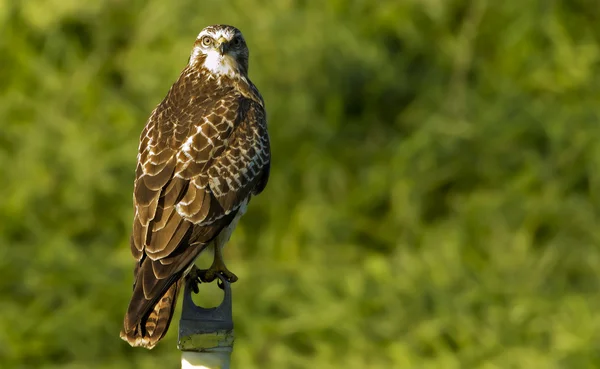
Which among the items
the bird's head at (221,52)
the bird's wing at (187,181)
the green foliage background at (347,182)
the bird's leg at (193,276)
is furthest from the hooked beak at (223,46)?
the green foliage background at (347,182)

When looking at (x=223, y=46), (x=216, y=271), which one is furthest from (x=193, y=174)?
(x=223, y=46)

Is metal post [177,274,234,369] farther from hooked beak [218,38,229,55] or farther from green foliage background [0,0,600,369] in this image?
green foliage background [0,0,600,369]

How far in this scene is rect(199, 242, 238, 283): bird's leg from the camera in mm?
6220

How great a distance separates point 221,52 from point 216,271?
1.62 m

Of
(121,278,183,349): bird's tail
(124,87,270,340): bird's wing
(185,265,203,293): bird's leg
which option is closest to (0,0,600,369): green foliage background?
(124,87,270,340): bird's wing

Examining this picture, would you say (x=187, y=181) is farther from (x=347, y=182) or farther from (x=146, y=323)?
(x=347, y=182)

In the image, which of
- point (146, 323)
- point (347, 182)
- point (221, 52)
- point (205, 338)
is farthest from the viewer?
point (347, 182)

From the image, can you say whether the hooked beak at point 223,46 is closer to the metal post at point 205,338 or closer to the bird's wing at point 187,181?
the bird's wing at point 187,181

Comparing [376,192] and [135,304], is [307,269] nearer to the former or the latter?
[376,192]

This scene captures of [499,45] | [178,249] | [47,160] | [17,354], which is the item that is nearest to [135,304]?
[178,249]

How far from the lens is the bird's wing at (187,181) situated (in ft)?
19.0

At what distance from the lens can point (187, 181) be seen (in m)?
6.36

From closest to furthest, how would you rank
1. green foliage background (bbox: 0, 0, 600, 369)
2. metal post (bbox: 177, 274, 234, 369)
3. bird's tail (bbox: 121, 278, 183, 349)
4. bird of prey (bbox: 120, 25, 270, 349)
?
metal post (bbox: 177, 274, 234, 369) → bird's tail (bbox: 121, 278, 183, 349) → bird of prey (bbox: 120, 25, 270, 349) → green foliage background (bbox: 0, 0, 600, 369)

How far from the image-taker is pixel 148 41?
1251 cm
